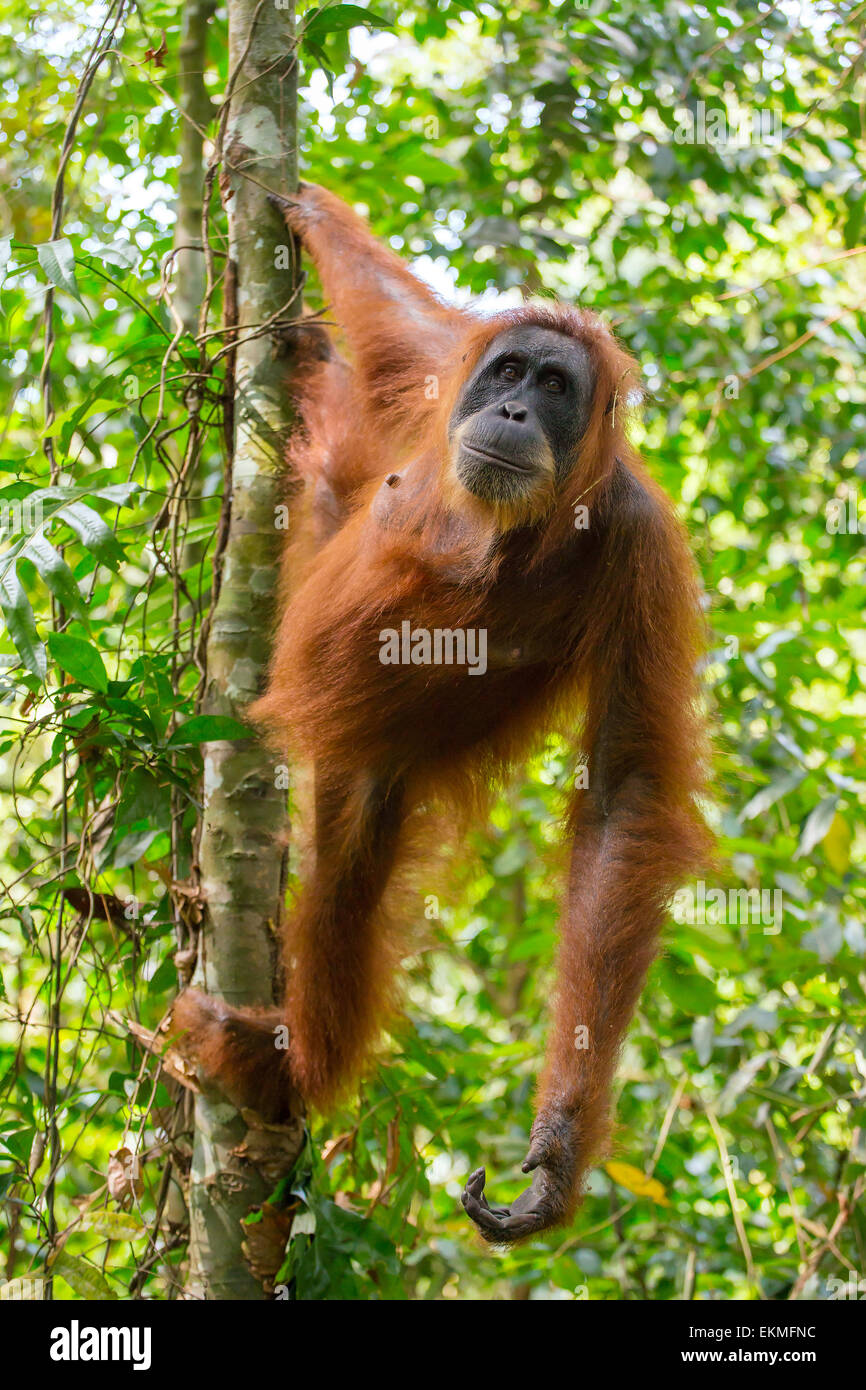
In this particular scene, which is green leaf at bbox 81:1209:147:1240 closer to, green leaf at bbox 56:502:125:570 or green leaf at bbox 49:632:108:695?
green leaf at bbox 49:632:108:695

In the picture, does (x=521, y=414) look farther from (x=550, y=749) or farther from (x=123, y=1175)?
(x=123, y=1175)

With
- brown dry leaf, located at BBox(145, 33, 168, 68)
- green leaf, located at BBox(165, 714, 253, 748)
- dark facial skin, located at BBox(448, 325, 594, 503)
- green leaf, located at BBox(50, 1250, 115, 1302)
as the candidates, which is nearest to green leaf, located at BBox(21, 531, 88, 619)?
green leaf, located at BBox(165, 714, 253, 748)

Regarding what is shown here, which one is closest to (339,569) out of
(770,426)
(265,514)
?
(265,514)

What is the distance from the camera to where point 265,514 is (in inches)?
109

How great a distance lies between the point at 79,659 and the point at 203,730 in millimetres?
295

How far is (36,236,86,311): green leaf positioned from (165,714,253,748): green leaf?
0.83 metres

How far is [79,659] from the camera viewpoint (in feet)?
7.50

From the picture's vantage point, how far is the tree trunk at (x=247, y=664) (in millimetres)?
2490

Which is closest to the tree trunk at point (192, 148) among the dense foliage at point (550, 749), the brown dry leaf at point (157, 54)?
the dense foliage at point (550, 749)

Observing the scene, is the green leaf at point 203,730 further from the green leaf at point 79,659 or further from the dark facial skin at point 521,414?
the dark facial skin at point 521,414

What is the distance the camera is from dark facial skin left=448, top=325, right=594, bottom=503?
2.55 metres
